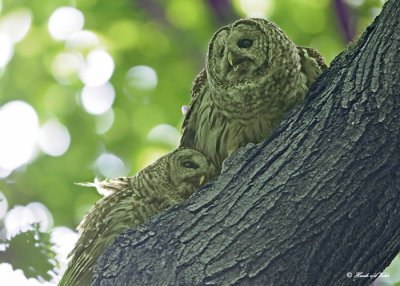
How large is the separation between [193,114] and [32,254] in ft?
3.57

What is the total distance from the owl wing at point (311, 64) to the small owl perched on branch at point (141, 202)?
66 centimetres

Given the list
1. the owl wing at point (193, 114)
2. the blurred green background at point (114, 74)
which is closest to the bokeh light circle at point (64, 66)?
the blurred green background at point (114, 74)

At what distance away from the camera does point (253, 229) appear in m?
2.25

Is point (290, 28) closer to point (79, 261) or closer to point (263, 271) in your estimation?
point (79, 261)

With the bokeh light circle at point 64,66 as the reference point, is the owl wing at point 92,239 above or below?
below

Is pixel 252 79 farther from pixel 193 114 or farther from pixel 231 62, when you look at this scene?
pixel 193 114

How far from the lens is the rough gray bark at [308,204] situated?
2158mm

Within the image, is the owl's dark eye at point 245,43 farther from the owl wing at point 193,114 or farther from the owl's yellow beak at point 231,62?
the owl wing at point 193,114

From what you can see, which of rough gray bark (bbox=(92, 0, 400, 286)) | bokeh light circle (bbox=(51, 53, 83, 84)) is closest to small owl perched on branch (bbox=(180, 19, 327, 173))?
rough gray bark (bbox=(92, 0, 400, 286))

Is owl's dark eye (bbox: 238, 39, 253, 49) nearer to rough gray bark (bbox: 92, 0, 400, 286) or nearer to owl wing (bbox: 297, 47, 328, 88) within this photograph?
owl wing (bbox: 297, 47, 328, 88)

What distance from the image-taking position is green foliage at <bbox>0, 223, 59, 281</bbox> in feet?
9.06

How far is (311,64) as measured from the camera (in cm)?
289

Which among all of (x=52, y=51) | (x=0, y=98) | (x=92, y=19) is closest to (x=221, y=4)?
(x=92, y=19)

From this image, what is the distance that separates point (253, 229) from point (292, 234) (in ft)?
0.49
